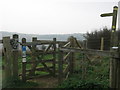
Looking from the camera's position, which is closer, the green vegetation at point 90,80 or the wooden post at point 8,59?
the green vegetation at point 90,80

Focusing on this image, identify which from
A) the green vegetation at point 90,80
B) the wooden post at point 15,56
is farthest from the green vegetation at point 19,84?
the green vegetation at point 90,80

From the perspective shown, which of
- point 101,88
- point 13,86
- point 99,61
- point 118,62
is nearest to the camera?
point 118,62

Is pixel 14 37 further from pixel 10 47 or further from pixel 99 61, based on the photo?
pixel 99 61

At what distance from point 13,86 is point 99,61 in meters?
6.08

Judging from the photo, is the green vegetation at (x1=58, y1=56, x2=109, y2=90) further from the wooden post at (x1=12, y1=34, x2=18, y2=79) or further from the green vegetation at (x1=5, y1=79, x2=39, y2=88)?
the wooden post at (x1=12, y1=34, x2=18, y2=79)

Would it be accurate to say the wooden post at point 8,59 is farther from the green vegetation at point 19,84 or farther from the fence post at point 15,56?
the green vegetation at point 19,84


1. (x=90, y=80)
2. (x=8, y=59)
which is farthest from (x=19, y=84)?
(x=90, y=80)

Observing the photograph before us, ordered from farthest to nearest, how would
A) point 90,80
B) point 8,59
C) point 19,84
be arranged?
point 8,59 → point 19,84 → point 90,80

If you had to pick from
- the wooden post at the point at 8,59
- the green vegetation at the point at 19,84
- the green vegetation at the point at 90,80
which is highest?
the wooden post at the point at 8,59

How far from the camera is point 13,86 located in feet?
23.3

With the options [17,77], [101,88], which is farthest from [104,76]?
[17,77]

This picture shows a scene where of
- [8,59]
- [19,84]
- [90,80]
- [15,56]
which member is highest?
[15,56]

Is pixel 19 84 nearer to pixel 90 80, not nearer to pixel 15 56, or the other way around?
pixel 15 56

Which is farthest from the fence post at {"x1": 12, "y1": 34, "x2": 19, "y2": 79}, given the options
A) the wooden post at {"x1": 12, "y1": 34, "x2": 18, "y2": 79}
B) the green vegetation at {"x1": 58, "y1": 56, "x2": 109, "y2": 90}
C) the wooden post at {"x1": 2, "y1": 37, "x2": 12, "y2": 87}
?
the green vegetation at {"x1": 58, "y1": 56, "x2": 109, "y2": 90}
